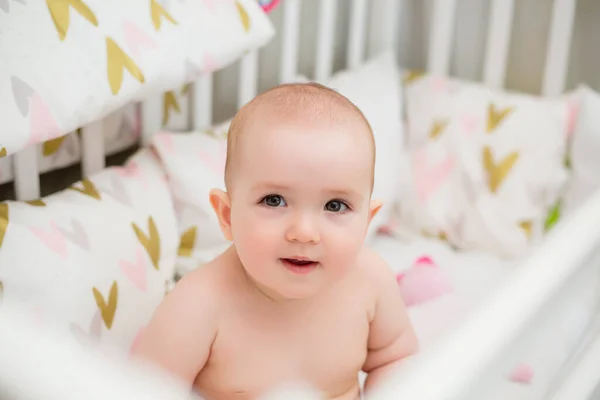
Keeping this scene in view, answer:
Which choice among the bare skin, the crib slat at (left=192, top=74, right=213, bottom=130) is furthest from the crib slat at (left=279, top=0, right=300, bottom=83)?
the bare skin

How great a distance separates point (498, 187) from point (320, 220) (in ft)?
2.79

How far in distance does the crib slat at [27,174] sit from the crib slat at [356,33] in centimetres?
78

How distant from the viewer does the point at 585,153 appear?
1.50 meters

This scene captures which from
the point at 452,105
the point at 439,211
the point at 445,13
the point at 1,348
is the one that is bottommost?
the point at 439,211

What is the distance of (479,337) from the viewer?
0.59 meters

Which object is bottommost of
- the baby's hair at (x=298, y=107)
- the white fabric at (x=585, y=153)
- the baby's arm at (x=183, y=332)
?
the white fabric at (x=585, y=153)

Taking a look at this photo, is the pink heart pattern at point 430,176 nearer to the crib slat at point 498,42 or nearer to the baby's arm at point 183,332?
the crib slat at point 498,42

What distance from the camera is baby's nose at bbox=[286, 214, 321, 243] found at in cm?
72

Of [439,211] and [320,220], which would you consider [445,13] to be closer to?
[439,211]

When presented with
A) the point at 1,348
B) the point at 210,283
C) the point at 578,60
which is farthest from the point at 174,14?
the point at 578,60

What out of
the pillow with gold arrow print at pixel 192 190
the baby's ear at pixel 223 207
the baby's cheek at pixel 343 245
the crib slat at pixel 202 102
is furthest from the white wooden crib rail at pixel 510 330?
the crib slat at pixel 202 102

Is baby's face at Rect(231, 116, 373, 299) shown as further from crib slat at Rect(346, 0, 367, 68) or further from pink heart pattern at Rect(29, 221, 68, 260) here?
crib slat at Rect(346, 0, 367, 68)

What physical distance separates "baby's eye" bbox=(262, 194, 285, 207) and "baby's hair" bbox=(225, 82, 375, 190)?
0.18 feet

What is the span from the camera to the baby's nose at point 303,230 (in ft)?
2.37
